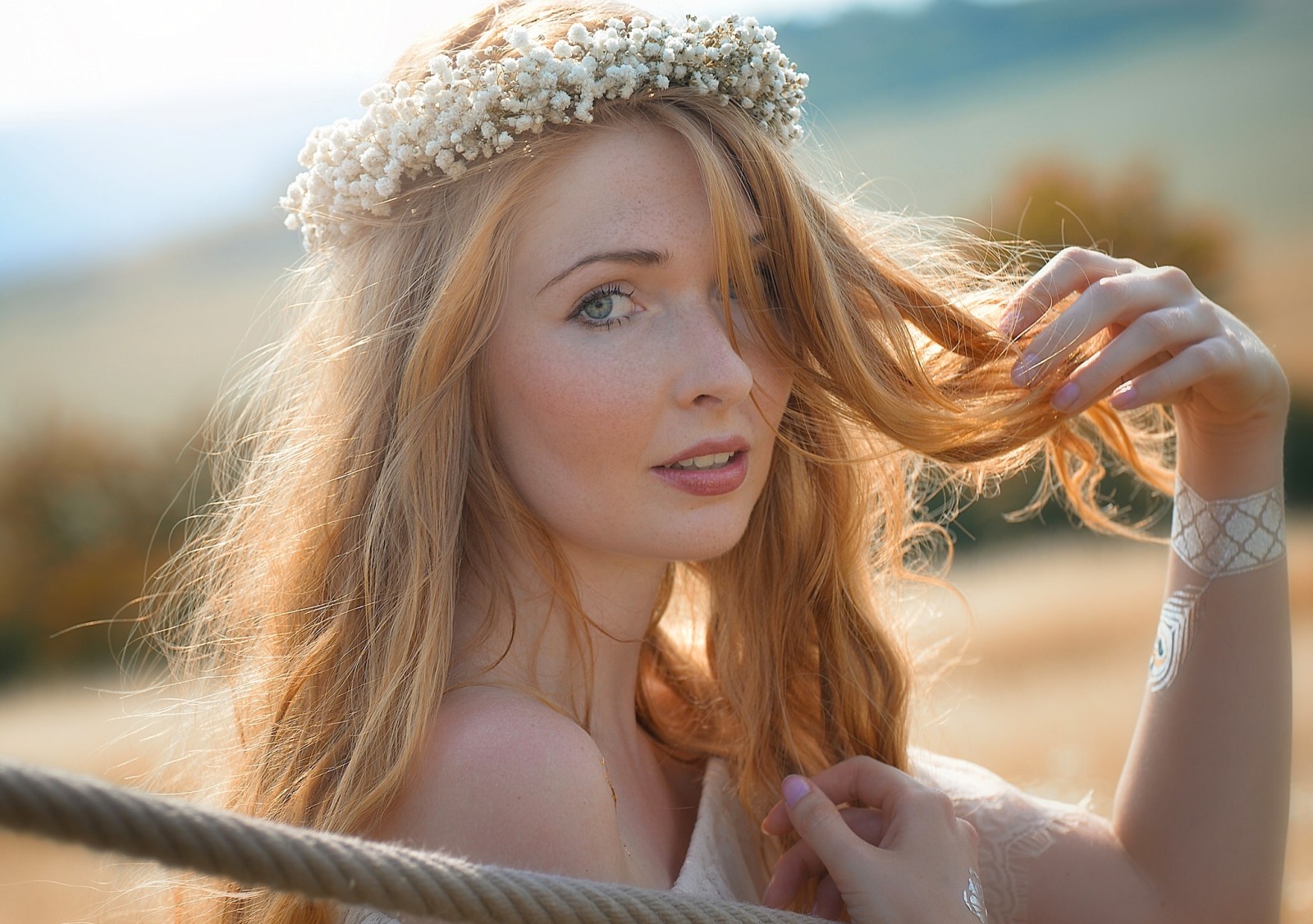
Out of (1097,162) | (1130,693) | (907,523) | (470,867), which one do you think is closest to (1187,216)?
(1097,162)

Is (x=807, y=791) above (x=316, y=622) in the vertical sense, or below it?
below

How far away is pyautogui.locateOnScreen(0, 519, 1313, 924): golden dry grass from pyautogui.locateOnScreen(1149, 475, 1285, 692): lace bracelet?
1.56 ft

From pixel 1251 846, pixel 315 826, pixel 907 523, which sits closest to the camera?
pixel 315 826

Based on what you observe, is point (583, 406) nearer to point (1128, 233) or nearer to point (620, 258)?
point (620, 258)

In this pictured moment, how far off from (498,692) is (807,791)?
23.9 inches

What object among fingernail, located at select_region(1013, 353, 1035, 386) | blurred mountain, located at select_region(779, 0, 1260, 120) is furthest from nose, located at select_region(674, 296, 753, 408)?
blurred mountain, located at select_region(779, 0, 1260, 120)

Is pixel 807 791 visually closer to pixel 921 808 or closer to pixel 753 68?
pixel 921 808

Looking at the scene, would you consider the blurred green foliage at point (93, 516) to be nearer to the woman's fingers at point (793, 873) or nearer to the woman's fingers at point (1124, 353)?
the woman's fingers at point (1124, 353)

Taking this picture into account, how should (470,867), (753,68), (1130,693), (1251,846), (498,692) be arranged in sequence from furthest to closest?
1. (1130,693)
2. (1251,846)
3. (753,68)
4. (498,692)
5. (470,867)

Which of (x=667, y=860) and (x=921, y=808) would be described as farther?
(x=667, y=860)

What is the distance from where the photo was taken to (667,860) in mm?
2379

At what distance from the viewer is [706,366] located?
6.73ft

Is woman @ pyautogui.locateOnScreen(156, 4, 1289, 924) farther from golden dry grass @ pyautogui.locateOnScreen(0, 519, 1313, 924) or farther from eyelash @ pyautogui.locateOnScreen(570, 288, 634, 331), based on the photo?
golden dry grass @ pyautogui.locateOnScreen(0, 519, 1313, 924)

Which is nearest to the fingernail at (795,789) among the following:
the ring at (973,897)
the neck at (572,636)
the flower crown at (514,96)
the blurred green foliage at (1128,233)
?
the ring at (973,897)
